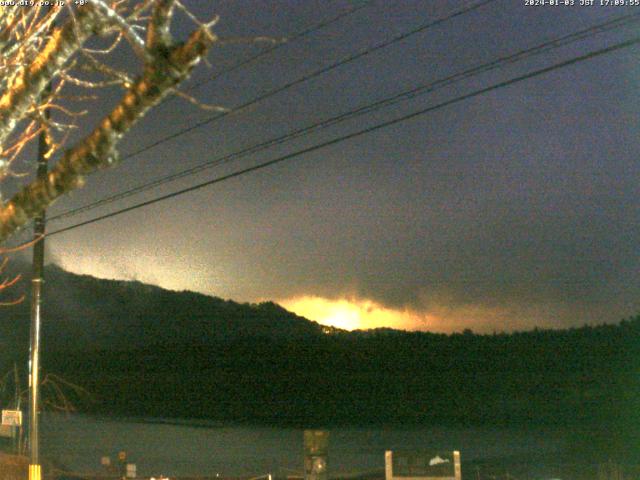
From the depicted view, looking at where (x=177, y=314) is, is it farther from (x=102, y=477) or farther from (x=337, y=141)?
(x=337, y=141)

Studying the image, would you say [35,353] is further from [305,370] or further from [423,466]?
[305,370]

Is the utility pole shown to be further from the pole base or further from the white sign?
the white sign

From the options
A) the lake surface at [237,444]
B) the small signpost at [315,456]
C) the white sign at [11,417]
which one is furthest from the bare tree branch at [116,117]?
the lake surface at [237,444]

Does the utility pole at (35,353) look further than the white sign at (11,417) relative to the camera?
No

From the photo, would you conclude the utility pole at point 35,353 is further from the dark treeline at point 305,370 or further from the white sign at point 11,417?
the dark treeline at point 305,370

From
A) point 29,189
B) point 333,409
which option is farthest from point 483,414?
point 29,189

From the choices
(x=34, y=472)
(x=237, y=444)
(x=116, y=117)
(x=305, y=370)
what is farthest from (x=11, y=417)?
(x=305, y=370)
